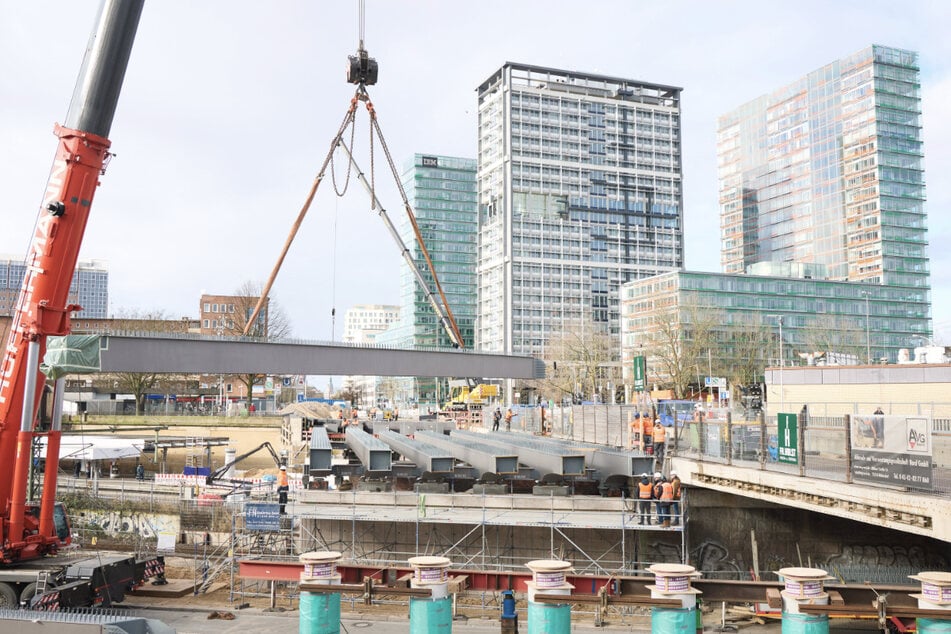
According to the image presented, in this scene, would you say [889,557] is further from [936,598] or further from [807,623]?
[807,623]

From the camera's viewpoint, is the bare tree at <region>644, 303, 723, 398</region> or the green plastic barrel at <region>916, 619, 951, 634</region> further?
the bare tree at <region>644, 303, 723, 398</region>

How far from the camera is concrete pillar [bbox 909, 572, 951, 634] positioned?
11.2 meters

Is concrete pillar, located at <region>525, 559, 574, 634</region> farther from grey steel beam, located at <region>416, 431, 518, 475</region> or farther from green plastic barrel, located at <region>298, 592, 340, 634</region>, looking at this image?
grey steel beam, located at <region>416, 431, 518, 475</region>

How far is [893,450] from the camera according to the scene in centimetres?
1552

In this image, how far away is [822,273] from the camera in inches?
4909

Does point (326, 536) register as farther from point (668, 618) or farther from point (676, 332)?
point (676, 332)

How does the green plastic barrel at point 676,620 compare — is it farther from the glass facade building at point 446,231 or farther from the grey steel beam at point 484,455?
the glass facade building at point 446,231

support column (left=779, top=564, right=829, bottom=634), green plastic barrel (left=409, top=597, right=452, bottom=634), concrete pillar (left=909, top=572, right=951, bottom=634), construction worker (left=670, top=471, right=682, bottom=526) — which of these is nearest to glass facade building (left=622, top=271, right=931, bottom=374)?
construction worker (left=670, top=471, right=682, bottom=526)

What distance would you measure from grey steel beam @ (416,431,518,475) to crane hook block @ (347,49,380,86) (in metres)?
17.6

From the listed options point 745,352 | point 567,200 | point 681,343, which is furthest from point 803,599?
point 567,200

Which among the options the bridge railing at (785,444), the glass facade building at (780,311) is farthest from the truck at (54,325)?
the glass facade building at (780,311)

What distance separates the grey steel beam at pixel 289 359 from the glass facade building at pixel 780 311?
41.5 metres

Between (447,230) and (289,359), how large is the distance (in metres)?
129

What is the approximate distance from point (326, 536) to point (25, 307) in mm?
10473
